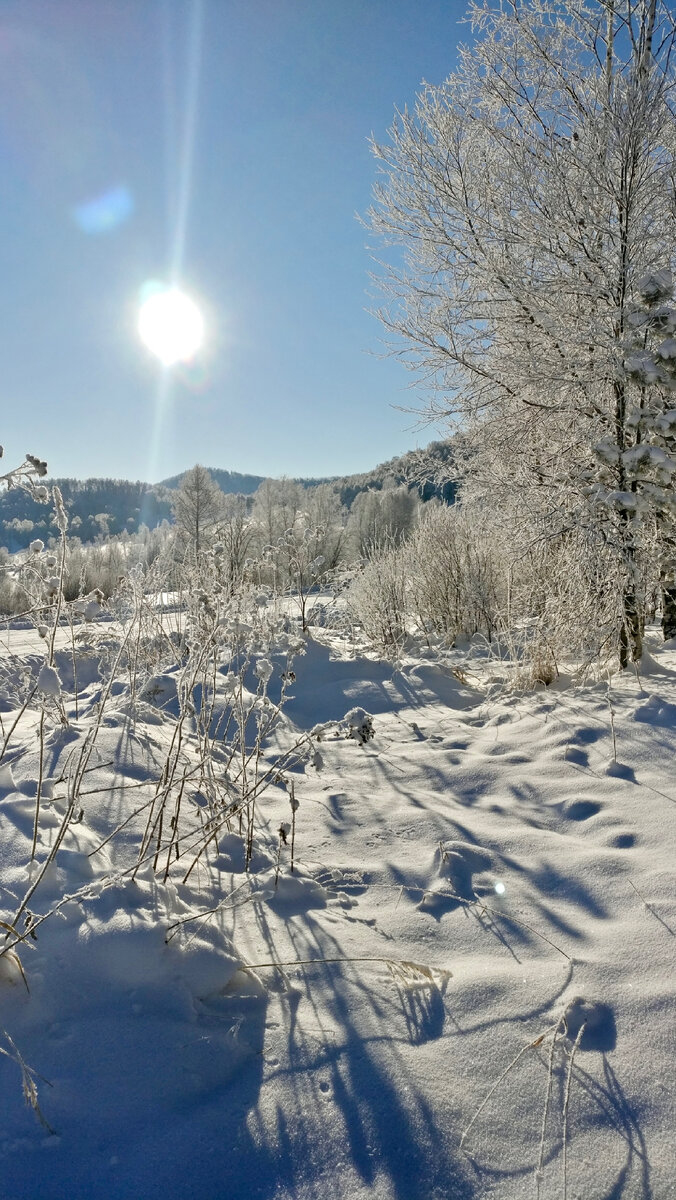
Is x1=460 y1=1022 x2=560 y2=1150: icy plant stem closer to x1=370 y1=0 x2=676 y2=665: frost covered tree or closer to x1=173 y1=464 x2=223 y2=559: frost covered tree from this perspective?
x1=370 y1=0 x2=676 y2=665: frost covered tree

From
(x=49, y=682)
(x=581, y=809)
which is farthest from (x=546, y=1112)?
(x=581, y=809)

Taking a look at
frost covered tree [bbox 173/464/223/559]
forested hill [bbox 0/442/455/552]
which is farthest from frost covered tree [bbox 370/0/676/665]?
forested hill [bbox 0/442/455/552]

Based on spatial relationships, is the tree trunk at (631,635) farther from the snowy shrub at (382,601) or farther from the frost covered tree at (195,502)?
the frost covered tree at (195,502)

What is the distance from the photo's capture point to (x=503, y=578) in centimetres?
632

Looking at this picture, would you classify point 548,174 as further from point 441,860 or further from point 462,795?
point 441,860

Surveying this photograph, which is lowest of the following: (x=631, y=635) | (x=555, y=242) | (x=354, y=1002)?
(x=354, y=1002)

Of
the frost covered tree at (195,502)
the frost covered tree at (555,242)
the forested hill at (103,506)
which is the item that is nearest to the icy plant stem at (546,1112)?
the frost covered tree at (555,242)

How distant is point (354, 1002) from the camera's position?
1.38 meters

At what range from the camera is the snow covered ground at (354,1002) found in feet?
3.26

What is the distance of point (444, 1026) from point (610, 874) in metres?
0.78

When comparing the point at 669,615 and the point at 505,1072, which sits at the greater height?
the point at 669,615

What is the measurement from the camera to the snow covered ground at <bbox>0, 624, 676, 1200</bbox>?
0.99 metres

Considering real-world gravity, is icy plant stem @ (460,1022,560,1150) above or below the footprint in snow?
below

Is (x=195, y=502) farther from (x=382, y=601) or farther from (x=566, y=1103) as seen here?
(x=566, y=1103)
